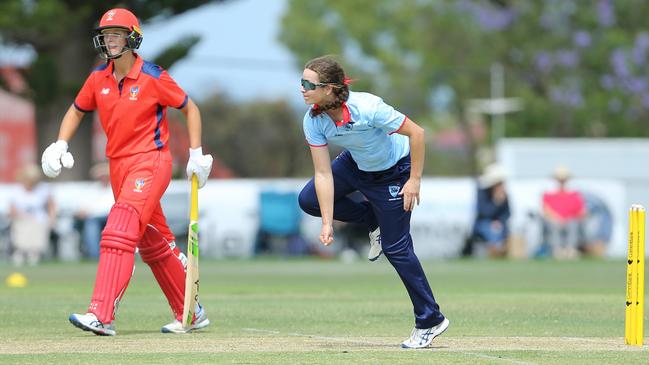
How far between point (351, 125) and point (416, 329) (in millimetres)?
1381

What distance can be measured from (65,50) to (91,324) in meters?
24.9

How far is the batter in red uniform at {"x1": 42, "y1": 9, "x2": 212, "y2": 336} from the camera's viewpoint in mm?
9617

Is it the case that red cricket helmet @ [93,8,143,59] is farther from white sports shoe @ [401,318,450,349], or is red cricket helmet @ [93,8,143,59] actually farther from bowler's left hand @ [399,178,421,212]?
white sports shoe @ [401,318,450,349]

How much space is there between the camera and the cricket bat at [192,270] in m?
10.1

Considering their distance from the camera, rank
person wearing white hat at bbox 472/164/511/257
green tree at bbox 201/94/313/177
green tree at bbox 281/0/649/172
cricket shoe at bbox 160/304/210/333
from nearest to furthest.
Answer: cricket shoe at bbox 160/304/210/333
person wearing white hat at bbox 472/164/511/257
green tree at bbox 281/0/649/172
green tree at bbox 201/94/313/177

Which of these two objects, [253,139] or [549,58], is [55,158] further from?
[253,139]

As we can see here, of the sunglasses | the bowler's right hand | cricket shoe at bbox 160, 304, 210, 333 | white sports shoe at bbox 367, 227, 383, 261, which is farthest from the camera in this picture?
cricket shoe at bbox 160, 304, 210, 333

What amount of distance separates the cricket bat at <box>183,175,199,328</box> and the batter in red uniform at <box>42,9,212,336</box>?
104 mm

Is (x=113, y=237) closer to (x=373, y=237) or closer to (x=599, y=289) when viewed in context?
(x=373, y=237)

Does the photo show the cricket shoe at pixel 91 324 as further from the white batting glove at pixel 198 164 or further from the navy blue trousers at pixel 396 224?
the navy blue trousers at pixel 396 224

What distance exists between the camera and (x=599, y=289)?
1614 cm

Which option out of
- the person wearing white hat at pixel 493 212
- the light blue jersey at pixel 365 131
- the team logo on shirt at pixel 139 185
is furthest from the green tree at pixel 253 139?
the light blue jersey at pixel 365 131

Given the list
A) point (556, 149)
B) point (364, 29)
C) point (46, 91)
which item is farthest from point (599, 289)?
point (364, 29)

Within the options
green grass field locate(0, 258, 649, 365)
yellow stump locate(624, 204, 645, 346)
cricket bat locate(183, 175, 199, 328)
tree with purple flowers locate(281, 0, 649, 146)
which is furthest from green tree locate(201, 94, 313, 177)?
yellow stump locate(624, 204, 645, 346)
